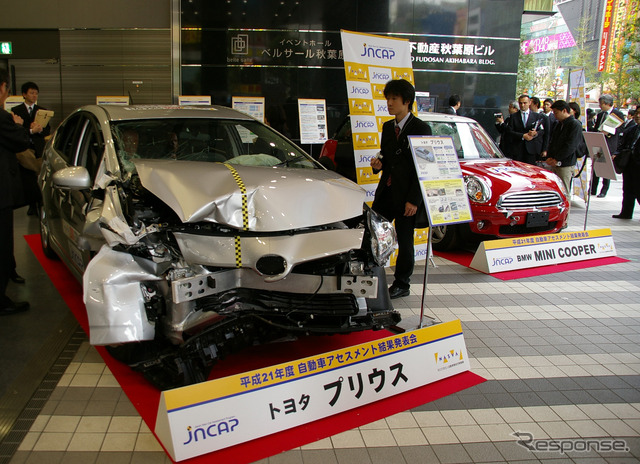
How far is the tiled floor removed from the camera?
2510 mm

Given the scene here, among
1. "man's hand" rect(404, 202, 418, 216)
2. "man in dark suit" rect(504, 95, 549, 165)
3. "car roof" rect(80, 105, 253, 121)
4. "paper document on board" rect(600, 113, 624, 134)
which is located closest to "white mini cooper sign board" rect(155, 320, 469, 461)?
"man's hand" rect(404, 202, 418, 216)

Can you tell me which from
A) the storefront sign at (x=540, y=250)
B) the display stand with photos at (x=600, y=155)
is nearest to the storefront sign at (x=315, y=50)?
the display stand with photos at (x=600, y=155)

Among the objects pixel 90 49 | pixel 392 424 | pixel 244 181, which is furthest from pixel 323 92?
pixel 392 424

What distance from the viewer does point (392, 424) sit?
2.75 meters

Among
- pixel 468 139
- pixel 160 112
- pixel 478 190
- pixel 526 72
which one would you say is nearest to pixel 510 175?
pixel 478 190

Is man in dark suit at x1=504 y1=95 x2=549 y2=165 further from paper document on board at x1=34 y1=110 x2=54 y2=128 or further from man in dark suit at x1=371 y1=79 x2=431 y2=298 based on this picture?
paper document on board at x1=34 y1=110 x2=54 y2=128

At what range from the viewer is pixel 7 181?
3.96m

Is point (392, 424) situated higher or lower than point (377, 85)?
lower

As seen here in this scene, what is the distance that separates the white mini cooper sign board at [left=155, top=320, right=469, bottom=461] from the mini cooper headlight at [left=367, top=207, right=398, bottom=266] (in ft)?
1.66

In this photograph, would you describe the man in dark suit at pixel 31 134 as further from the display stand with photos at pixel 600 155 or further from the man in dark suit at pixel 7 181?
the display stand with photos at pixel 600 155

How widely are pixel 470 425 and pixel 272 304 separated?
1.26 m

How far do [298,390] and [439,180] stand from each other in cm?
193

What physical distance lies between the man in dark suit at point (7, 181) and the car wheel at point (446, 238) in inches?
183

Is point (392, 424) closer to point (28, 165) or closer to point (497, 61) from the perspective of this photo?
point (28, 165)
